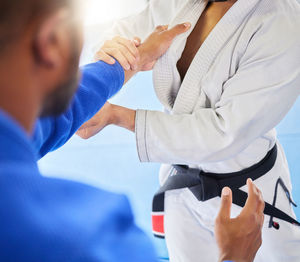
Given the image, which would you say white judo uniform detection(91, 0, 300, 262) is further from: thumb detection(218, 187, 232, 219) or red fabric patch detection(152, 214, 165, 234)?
thumb detection(218, 187, 232, 219)

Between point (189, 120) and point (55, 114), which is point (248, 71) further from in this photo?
point (55, 114)

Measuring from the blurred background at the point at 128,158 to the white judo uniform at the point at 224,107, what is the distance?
107cm

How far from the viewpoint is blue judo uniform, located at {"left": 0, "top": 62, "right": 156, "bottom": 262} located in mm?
340

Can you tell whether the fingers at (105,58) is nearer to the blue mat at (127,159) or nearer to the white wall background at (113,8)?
the blue mat at (127,159)

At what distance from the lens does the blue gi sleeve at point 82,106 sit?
0.80m

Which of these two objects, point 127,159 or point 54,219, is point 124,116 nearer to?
point 54,219

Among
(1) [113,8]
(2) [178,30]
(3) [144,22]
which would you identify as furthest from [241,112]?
(1) [113,8]

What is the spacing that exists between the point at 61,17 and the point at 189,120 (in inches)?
32.1

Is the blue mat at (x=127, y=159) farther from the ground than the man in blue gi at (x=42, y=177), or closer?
closer

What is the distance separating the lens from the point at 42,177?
0.40 m

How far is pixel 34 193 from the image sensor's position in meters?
0.37

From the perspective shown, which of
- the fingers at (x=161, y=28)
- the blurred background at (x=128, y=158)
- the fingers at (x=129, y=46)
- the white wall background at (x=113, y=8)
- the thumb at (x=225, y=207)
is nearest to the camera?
the thumb at (x=225, y=207)

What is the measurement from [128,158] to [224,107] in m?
2.01

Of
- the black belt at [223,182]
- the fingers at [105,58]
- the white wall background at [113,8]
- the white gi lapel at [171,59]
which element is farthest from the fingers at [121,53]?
the white wall background at [113,8]
